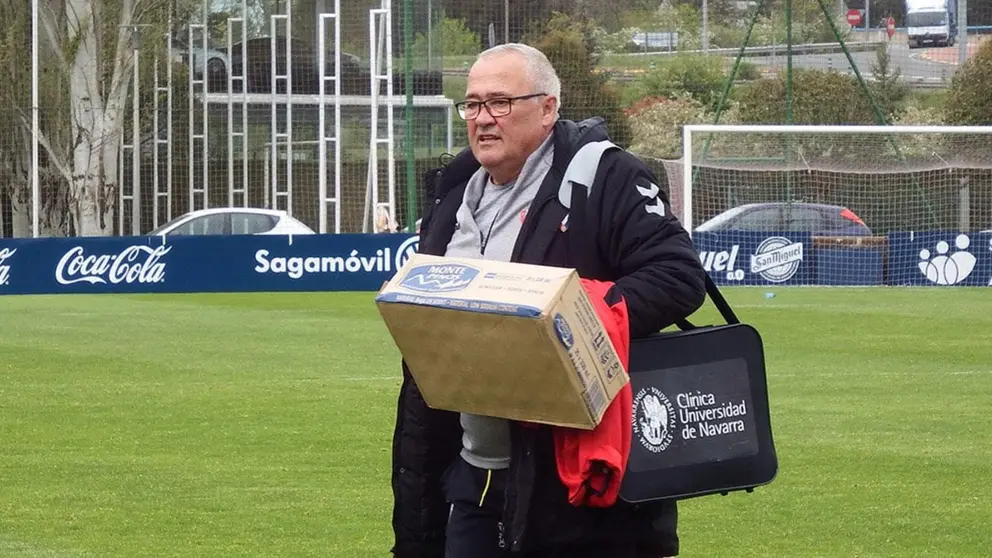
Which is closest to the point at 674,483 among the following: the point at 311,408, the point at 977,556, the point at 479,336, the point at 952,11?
the point at 479,336

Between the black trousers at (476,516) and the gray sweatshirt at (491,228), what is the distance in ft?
0.12

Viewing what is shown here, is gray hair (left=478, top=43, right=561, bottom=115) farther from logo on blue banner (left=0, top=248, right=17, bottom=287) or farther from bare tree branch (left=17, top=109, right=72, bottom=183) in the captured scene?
bare tree branch (left=17, top=109, right=72, bottom=183)

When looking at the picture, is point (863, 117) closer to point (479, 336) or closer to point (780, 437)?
point (780, 437)

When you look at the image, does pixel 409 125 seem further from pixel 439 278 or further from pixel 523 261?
pixel 439 278

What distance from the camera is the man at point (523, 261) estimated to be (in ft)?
12.6

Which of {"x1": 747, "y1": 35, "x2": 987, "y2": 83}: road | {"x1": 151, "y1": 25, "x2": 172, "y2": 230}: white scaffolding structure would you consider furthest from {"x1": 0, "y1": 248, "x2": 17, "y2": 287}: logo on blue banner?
{"x1": 747, "y1": 35, "x2": 987, "y2": 83}: road

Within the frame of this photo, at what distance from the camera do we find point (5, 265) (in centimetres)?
2609

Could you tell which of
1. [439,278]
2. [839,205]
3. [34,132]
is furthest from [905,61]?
[439,278]

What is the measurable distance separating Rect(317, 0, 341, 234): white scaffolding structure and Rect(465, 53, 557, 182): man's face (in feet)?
84.7

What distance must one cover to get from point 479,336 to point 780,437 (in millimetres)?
6998

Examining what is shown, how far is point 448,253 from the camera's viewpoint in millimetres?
4145

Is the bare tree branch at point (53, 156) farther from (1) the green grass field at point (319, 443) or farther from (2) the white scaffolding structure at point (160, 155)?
(1) the green grass field at point (319, 443)

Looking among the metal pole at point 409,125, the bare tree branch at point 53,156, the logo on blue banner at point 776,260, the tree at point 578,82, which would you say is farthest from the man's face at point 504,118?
the bare tree branch at point 53,156

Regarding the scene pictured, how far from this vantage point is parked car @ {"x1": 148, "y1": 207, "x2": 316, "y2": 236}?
2945 centimetres
